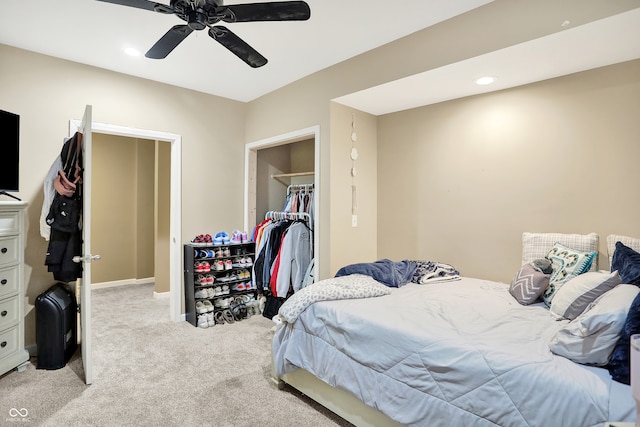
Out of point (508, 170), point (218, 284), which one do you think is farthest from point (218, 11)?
point (218, 284)

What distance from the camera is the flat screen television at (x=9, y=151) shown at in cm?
253

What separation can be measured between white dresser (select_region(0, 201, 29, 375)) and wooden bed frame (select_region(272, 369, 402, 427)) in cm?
191

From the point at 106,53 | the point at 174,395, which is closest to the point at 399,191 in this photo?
the point at 174,395

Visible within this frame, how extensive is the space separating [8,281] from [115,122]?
161cm

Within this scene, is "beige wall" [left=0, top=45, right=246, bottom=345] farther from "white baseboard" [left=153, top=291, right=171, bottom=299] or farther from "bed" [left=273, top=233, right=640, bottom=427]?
"bed" [left=273, top=233, right=640, bottom=427]

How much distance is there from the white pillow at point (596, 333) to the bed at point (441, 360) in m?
0.04

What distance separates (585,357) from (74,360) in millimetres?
3410

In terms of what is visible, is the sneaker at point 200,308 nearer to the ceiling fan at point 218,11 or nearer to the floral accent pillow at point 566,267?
the ceiling fan at point 218,11

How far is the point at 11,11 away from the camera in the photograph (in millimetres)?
2309

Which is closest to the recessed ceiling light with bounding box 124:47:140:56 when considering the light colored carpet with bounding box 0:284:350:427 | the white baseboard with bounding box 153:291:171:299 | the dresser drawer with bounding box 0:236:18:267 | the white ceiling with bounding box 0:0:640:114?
the white ceiling with bounding box 0:0:640:114

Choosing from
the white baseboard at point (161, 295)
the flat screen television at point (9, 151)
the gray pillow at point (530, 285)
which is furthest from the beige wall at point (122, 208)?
the gray pillow at point (530, 285)

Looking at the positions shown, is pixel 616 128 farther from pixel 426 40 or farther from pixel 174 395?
pixel 174 395

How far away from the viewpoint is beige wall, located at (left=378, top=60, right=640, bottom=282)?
92.5 inches

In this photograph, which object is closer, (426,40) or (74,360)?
(426,40)
